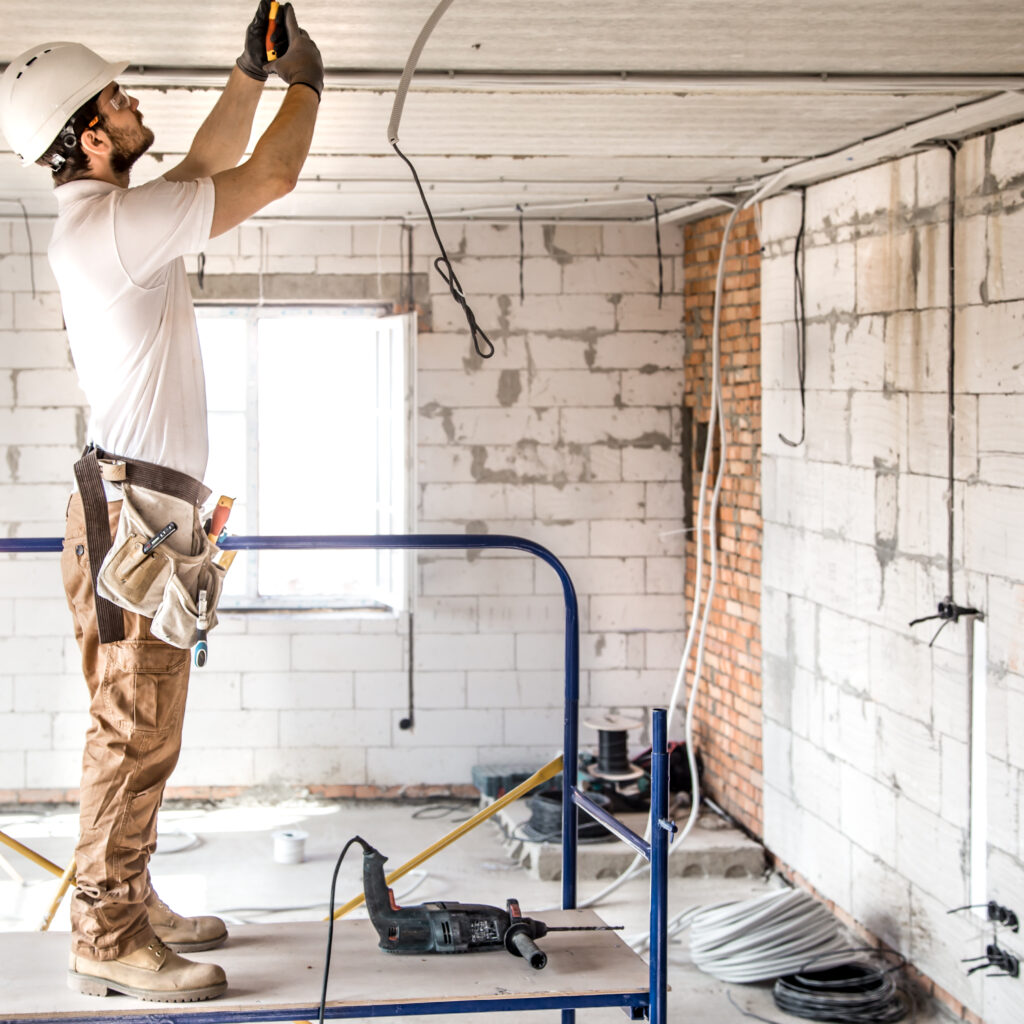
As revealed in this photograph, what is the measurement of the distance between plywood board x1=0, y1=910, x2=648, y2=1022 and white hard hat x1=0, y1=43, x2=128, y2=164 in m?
1.49

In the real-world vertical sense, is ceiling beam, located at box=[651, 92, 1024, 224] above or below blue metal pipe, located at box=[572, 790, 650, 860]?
above

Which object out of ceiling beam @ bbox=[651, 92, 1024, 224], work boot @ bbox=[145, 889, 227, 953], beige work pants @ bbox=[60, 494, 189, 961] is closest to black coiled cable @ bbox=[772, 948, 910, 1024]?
work boot @ bbox=[145, 889, 227, 953]

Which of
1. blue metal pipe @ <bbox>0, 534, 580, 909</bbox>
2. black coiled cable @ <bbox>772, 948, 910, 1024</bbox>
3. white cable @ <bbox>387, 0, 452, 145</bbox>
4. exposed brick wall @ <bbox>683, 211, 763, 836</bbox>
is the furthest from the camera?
exposed brick wall @ <bbox>683, 211, 763, 836</bbox>

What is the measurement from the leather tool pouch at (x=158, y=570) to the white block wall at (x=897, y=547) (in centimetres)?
232

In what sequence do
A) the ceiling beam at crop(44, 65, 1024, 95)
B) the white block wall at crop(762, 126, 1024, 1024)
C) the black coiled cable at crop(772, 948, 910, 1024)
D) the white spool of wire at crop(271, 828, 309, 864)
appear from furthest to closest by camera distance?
the white spool of wire at crop(271, 828, 309, 864), the black coiled cable at crop(772, 948, 910, 1024), the white block wall at crop(762, 126, 1024, 1024), the ceiling beam at crop(44, 65, 1024, 95)

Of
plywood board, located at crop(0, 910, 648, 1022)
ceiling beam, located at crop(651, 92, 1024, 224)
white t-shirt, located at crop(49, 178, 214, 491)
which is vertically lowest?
plywood board, located at crop(0, 910, 648, 1022)

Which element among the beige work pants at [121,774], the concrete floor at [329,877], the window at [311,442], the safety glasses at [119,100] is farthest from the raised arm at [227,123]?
the window at [311,442]

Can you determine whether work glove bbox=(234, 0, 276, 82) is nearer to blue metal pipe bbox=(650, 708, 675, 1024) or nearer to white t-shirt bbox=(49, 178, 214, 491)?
white t-shirt bbox=(49, 178, 214, 491)

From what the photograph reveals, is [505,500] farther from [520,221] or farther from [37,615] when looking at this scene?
[37,615]

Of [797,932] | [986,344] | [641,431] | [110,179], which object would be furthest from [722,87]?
[641,431]

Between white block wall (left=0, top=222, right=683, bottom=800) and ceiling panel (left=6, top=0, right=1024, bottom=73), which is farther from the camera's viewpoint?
white block wall (left=0, top=222, right=683, bottom=800)

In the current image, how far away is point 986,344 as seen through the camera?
3828 millimetres

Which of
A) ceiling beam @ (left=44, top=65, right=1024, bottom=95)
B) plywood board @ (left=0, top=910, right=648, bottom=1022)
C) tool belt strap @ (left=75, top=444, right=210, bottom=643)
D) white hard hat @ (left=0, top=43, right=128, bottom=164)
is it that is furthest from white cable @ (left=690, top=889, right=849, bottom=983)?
white hard hat @ (left=0, top=43, right=128, bottom=164)

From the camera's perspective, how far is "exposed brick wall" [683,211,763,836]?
18.7 feet
